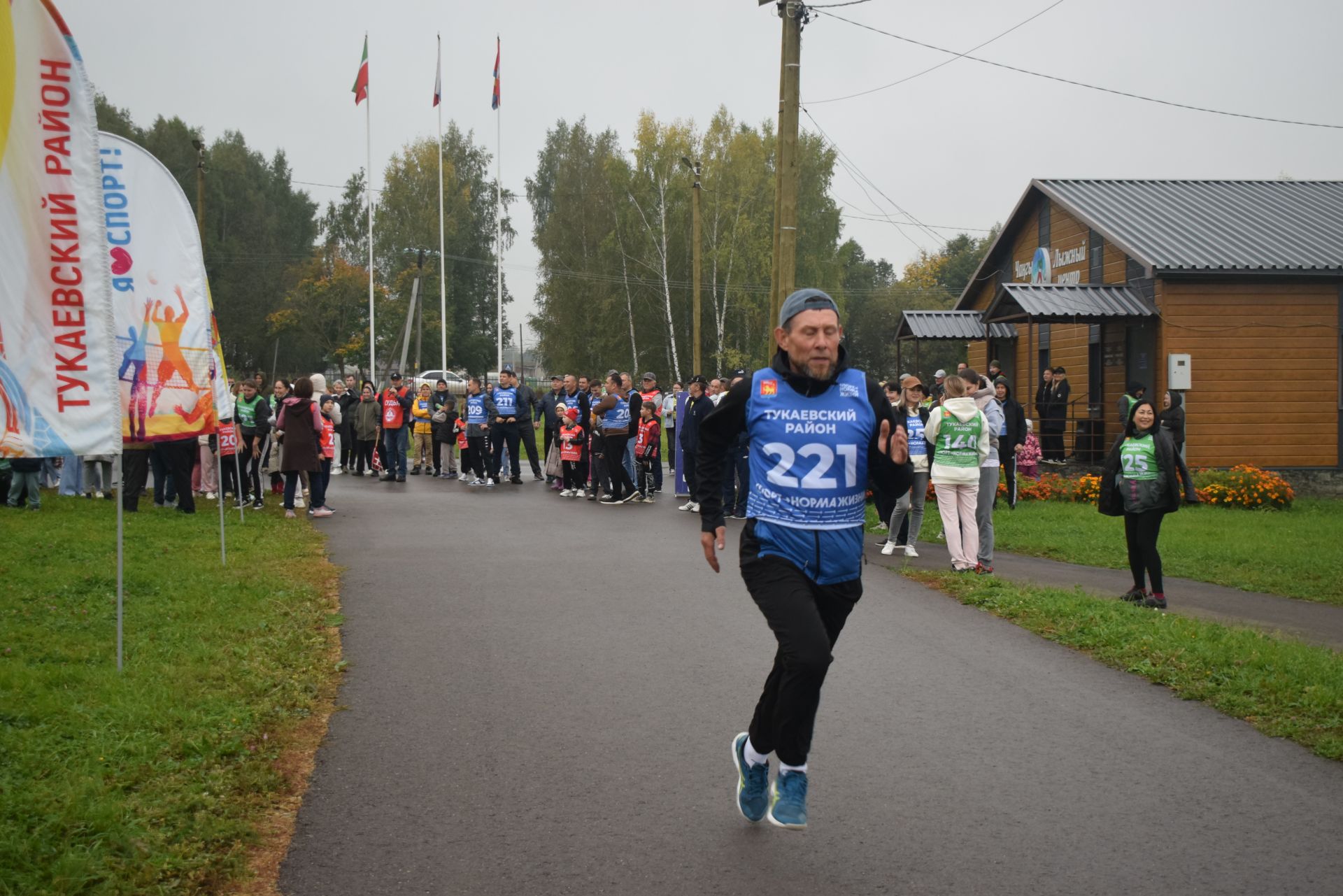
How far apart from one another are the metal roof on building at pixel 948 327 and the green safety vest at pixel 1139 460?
741 inches

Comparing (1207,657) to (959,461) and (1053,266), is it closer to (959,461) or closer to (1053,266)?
(959,461)

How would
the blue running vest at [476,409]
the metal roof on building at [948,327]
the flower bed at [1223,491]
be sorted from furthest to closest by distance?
the metal roof on building at [948,327]
the blue running vest at [476,409]
the flower bed at [1223,491]

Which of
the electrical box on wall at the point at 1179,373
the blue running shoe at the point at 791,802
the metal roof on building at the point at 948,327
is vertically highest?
the metal roof on building at the point at 948,327

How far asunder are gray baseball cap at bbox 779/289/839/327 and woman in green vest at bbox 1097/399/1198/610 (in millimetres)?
6039

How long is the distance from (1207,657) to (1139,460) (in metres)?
2.80

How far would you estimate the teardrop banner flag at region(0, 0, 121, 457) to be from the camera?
6.00m

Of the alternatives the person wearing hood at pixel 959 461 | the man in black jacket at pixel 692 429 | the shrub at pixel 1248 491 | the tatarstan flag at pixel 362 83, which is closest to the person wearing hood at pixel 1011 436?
Result: the shrub at pixel 1248 491

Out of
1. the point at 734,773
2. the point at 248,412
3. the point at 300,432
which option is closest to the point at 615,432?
the point at 300,432

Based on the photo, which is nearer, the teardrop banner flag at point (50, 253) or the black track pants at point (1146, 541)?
the teardrop banner flag at point (50, 253)

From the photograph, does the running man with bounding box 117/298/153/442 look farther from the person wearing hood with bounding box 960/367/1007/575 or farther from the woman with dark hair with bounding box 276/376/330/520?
the person wearing hood with bounding box 960/367/1007/575

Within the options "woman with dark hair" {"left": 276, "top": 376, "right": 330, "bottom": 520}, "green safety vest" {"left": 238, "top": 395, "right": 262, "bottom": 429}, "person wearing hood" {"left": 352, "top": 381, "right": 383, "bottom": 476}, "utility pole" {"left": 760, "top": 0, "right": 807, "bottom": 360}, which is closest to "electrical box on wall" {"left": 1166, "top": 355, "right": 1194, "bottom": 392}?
"utility pole" {"left": 760, "top": 0, "right": 807, "bottom": 360}

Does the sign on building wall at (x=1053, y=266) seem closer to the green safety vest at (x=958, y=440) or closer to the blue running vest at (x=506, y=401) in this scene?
the blue running vest at (x=506, y=401)

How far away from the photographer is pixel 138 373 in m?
10.9

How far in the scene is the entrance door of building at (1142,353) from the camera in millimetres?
24500
